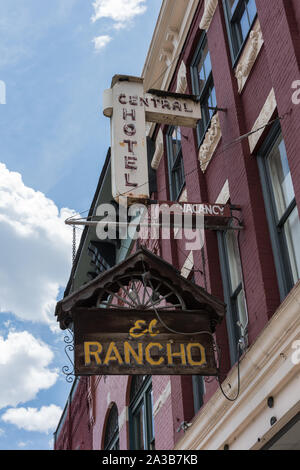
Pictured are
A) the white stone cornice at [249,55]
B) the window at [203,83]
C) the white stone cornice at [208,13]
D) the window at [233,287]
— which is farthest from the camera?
the window at [203,83]

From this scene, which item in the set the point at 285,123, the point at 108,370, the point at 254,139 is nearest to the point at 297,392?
the point at 108,370

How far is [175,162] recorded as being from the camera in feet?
52.0

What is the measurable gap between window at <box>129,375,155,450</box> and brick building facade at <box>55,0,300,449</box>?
0.05m

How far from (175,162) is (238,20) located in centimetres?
412

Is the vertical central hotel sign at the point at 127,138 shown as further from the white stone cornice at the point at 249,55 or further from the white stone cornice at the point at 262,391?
the white stone cornice at the point at 262,391

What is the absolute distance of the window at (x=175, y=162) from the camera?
1562cm

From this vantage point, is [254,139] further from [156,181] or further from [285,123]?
[156,181]

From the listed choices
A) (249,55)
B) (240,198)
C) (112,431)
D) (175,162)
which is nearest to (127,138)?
(240,198)

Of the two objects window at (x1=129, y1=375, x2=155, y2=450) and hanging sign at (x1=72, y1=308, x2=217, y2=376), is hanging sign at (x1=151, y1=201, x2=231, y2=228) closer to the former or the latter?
hanging sign at (x1=72, y1=308, x2=217, y2=376)

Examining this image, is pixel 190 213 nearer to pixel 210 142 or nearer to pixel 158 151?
pixel 210 142

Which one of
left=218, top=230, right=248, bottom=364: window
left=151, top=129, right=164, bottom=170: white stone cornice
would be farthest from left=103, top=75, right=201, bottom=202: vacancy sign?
left=151, top=129, right=164, bottom=170: white stone cornice

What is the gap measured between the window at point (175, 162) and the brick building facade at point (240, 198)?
3 centimetres

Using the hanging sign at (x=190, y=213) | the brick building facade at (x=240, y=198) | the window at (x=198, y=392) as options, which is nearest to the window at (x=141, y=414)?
the brick building facade at (x=240, y=198)

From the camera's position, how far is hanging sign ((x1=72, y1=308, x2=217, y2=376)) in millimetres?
8367
